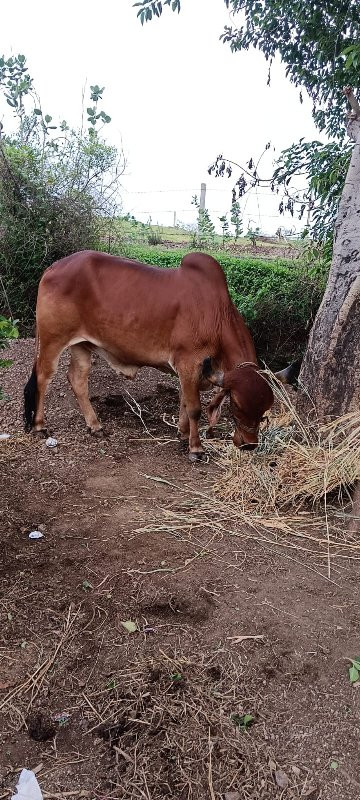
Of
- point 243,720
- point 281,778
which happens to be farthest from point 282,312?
point 281,778

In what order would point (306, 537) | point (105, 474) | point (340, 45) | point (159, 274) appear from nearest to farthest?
point (306, 537), point (105, 474), point (159, 274), point (340, 45)

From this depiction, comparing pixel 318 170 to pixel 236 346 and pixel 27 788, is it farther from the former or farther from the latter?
pixel 27 788

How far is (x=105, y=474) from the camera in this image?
425cm

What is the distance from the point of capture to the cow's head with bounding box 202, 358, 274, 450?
388cm

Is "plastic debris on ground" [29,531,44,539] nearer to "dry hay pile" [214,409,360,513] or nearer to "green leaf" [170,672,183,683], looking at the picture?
"dry hay pile" [214,409,360,513]

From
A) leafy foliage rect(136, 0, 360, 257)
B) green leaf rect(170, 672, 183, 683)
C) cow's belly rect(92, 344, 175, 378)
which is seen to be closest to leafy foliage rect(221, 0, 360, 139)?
leafy foliage rect(136, 0, 360, 257)

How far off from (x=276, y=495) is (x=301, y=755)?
1.78 m

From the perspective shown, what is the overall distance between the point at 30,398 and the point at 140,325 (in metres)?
1.06

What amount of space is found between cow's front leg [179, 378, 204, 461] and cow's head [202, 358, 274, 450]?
0.51m

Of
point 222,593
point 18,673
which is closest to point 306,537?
point 222,593

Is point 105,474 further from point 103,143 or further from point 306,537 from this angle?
point 103,143

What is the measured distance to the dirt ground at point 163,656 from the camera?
2.01 meters

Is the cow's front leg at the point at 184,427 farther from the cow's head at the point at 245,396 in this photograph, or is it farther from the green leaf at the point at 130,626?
the green leaf at the point at 130,626

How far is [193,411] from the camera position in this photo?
457cm
